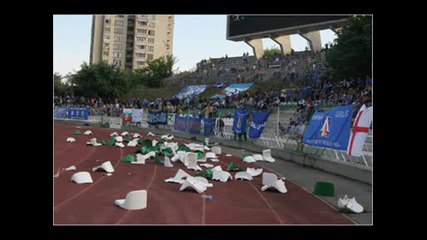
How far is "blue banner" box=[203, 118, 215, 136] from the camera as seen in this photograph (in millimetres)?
19625

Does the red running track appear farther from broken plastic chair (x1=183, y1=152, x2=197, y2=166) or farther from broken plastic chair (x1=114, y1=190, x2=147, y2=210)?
broken plastic chair (x1=183, y1=152, x2=197, y2=166)

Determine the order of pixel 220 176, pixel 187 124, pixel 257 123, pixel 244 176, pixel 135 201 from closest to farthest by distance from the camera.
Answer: pixel 135 201, pixel 220 176, pixel 244 176, pixel 257 123, pixel 187 124

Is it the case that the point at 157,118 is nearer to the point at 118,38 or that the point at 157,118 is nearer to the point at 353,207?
the point at 353,207

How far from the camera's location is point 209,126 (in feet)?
65.2

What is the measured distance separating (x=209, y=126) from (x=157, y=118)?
628cm

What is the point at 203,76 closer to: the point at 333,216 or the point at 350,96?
the point at 350,96

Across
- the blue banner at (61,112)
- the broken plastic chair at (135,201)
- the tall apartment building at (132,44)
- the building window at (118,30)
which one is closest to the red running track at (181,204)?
the broken plastic chair at (135,201)

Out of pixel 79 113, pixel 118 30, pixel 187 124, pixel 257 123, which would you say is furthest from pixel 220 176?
pixel 118 30

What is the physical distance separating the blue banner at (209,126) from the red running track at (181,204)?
10.6m

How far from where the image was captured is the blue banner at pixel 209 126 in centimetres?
1962
